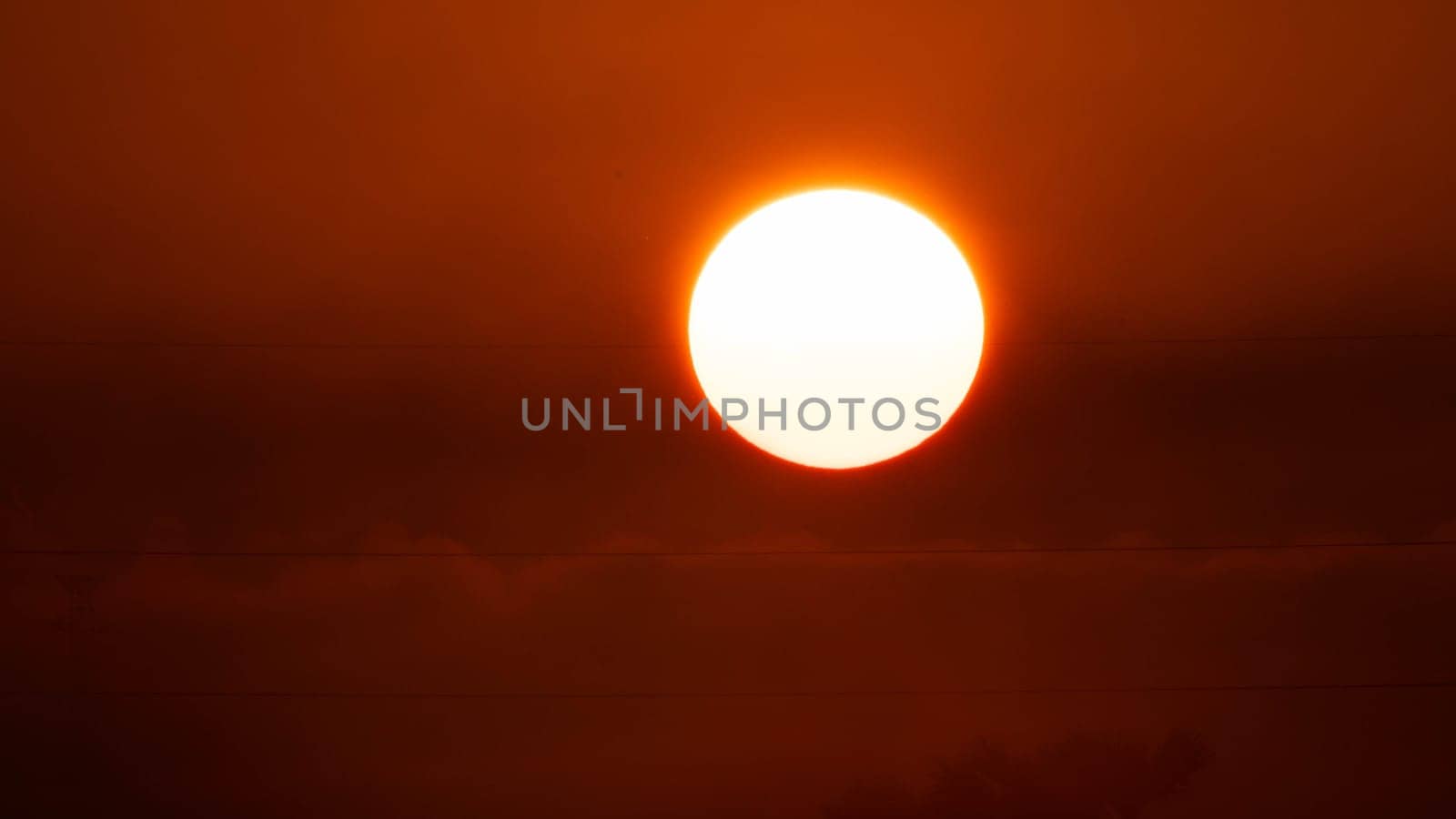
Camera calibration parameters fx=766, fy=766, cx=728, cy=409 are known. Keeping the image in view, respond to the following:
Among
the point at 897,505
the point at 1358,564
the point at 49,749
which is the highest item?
the point at 897,505

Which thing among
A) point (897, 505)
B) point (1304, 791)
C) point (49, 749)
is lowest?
point (1304, 791)

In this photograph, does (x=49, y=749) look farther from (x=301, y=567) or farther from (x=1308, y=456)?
(x=1308, y=456)

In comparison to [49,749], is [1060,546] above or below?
above

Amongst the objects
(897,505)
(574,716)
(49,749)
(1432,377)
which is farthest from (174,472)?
(1432,377)

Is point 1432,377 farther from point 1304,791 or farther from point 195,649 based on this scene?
point 195,649

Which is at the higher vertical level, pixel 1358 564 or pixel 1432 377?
pixel 1432 377

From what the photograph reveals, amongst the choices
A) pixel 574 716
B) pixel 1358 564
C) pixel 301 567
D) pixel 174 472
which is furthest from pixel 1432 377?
pixel 174 472

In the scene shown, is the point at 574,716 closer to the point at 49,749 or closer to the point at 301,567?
the point at 301,567
